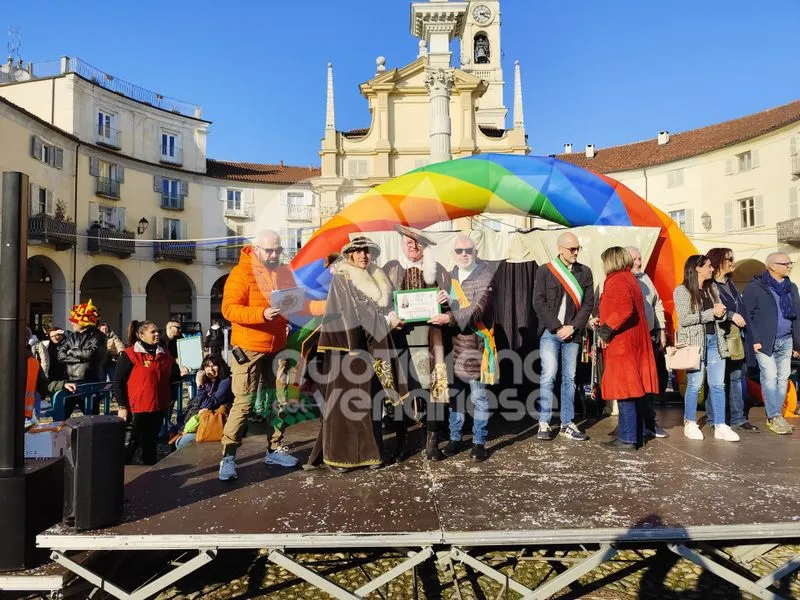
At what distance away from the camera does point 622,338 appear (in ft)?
15.6

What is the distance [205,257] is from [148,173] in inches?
236

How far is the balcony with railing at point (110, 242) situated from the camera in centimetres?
2730

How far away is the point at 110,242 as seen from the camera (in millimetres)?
27891

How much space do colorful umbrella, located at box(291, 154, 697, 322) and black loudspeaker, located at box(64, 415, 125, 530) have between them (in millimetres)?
3765

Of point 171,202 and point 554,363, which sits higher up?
point 171,202

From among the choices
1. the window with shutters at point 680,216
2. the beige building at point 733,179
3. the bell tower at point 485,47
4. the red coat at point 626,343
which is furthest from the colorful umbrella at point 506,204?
the bell tower at point 485,47

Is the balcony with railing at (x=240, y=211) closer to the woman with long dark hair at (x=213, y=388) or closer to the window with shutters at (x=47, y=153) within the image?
the window with shutters at (x=47, y=153)

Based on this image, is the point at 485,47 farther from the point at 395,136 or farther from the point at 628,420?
the point at 628,420

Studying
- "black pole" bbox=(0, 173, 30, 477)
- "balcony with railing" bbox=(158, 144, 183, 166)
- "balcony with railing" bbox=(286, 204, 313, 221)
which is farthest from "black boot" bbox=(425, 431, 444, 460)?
"balcony with railing" bbox=(286, 204, 313, 221)

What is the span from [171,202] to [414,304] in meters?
33.1

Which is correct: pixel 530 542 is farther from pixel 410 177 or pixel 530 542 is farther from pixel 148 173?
pixel 148 173

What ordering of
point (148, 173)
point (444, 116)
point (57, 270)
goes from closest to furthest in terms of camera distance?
point (444, 116) → point (57, 270) → point (148, 173)

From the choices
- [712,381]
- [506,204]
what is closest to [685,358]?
[712,381]

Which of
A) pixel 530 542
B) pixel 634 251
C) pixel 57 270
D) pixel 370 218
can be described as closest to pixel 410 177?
pixel 370 218
